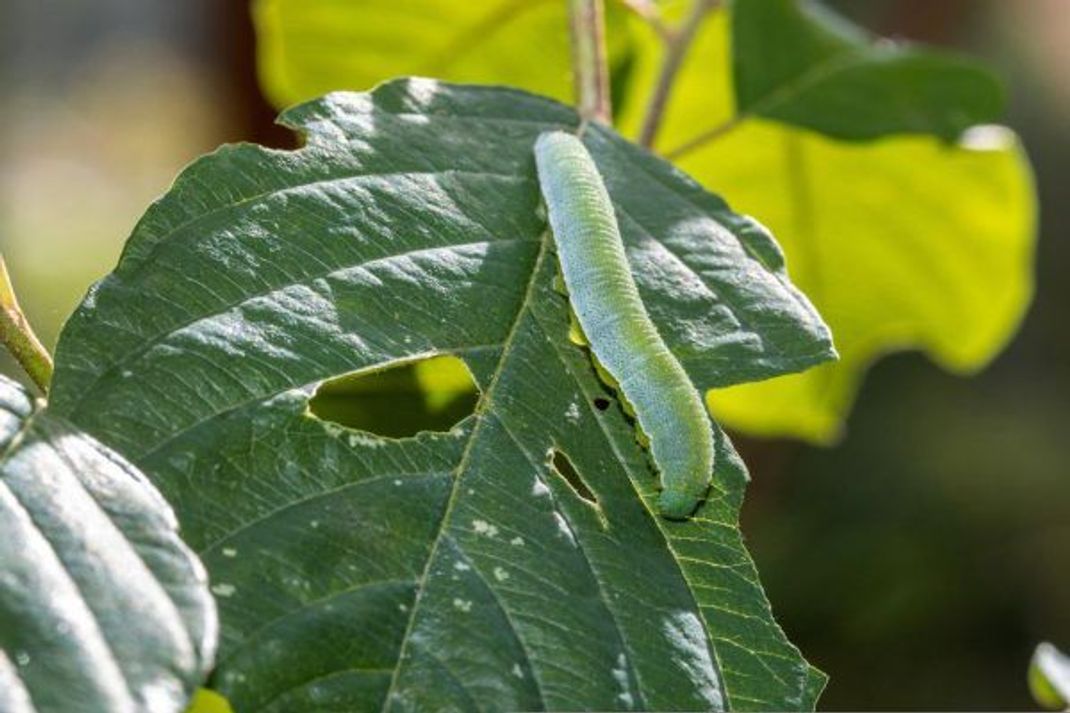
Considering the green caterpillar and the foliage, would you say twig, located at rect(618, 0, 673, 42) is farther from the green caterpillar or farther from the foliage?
the green caterpillar

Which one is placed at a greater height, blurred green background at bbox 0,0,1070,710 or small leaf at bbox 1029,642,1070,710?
small leaf at bbox 1029,642,1070,710

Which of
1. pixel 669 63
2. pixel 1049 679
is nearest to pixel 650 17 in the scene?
pixel 669 63

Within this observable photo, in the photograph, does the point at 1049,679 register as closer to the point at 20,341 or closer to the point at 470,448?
the point at 470,448

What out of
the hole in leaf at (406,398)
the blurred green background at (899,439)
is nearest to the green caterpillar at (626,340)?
the hole in leaf at (406,398)

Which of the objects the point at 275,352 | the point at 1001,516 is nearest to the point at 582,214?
the point at 275,352

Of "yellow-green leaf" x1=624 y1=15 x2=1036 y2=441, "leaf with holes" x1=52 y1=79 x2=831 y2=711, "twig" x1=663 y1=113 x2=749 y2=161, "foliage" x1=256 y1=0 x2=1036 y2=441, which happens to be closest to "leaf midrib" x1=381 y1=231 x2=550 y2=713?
"leaf with holes" x1=52 y1=79 x2=831 y2=711

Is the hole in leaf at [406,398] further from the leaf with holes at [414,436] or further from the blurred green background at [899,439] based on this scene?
the blurred green background at [899,439]

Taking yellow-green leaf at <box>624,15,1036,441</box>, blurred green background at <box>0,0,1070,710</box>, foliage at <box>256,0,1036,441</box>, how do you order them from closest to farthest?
foliage at <box>256,0,1036,441</box> < yellow-green leaf at <box>624,15,1036,441</box> < blurred green background at <box>0,0,1070,710</box>
